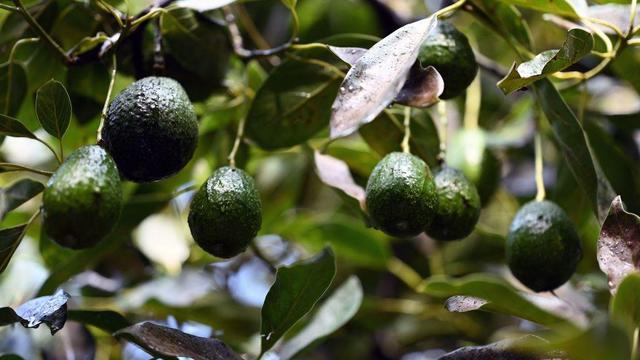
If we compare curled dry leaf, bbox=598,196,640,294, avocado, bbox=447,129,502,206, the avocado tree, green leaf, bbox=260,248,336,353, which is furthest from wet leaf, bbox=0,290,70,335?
avocado, bbox=447,129,502,206

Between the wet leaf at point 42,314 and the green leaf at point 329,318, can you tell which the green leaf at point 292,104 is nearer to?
the green leaf at point 329,318

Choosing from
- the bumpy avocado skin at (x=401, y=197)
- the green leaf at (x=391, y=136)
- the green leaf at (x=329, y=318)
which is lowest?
the green leaf at (x=329, y=318)

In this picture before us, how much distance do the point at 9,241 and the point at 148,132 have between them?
26 centimetres

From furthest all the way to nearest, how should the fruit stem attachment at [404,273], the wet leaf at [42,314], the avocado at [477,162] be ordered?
the fruit stem attachment at [404,273] → the avocado at [477,162] → the wet leaf at [42,314]

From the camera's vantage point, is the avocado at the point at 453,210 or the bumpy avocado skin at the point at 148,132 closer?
the bumpy avocado skin at the point at 148,132

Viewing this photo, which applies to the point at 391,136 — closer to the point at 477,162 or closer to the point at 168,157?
the point at 477,162

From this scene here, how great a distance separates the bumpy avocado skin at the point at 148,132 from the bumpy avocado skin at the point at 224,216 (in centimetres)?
5

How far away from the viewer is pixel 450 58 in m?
1.21

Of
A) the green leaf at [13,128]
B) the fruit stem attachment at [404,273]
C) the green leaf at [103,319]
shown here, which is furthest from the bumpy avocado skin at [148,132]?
the fruit stem attachment at [404,273]

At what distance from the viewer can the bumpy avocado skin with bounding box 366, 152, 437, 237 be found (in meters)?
1.08

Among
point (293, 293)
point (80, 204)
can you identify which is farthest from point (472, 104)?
point (80, 204)

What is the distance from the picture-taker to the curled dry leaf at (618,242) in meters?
1.07

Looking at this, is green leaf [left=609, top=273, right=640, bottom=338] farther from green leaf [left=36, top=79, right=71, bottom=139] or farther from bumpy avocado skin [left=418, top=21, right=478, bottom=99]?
green leaf [left=36, top=79, right=71, bottom=139]

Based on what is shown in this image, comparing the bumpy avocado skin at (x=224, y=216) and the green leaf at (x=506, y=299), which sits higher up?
the bumpy avocado skin at (x=224, y=216)
